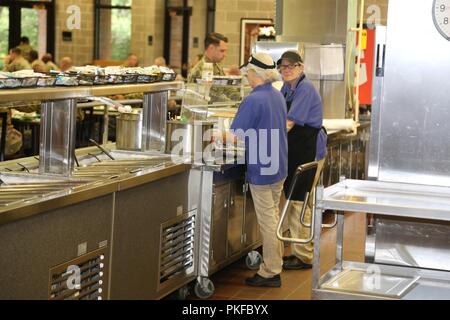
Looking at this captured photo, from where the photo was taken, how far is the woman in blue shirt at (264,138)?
5910 mm

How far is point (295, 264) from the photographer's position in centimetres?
689

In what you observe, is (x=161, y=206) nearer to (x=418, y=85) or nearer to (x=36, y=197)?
(x=36, y=197)

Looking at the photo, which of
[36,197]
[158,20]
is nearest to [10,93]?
[36,197]

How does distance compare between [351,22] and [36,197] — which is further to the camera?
[351,22]

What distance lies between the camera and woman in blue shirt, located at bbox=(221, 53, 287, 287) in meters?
5.91

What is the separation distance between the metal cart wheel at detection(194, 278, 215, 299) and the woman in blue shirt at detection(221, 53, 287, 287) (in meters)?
0.52

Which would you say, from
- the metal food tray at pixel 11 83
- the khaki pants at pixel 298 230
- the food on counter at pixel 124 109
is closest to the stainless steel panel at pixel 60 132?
the metal food tray at pixel 11 83

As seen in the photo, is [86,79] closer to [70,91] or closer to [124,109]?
[70,91]

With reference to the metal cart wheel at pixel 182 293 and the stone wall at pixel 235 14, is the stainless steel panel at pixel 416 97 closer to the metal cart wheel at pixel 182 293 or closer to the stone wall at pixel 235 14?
the metal cart wheel at pixel 182 293

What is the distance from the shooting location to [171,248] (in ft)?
18.2

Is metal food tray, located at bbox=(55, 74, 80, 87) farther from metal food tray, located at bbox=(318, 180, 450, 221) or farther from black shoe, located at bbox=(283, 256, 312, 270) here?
black shoe, located at bbox=(283, 256, 312, 270)

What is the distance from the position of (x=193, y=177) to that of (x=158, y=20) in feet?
46.3

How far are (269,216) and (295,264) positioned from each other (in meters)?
0.95

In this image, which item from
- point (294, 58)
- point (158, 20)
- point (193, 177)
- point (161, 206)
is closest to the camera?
point (161, 206)
